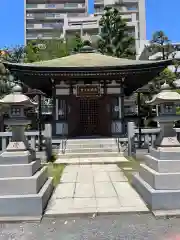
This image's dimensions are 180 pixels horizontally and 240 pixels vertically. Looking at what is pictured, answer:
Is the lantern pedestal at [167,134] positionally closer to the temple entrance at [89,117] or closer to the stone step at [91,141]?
the stone step at [91,141]

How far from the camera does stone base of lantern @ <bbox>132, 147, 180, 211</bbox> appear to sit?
470cm

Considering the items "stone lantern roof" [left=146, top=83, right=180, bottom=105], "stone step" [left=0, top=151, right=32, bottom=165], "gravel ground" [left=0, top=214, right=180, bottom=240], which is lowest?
"gravel ground" [left=0, top=214, right=180, bottom=240]

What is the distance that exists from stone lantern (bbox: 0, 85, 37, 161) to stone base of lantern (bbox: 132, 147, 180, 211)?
230cm

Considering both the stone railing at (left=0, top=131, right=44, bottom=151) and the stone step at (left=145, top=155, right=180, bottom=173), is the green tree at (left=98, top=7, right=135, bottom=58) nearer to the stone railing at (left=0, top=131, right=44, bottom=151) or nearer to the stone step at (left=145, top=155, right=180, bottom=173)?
the stone railing at (left=0, top=131, right=44, bottom=151)

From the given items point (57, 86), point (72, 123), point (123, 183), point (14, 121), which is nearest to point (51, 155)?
point (72, 123)

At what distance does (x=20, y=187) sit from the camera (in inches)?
186

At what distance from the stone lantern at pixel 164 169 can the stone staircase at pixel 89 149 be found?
6.14 metres

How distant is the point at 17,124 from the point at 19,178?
1.06 m

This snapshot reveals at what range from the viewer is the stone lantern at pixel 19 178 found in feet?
15.0

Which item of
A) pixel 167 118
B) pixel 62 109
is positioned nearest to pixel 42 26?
pixel 62 109

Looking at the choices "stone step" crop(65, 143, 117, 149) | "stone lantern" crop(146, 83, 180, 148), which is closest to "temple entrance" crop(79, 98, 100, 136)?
"stone step" crop(65, 143, 117, 149)

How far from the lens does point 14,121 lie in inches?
207

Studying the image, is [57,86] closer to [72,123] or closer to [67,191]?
[72,123]

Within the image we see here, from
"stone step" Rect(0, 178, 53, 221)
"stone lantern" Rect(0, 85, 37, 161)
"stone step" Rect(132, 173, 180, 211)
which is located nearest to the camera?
"stone step" Rect(0, 178, 53, 221)
